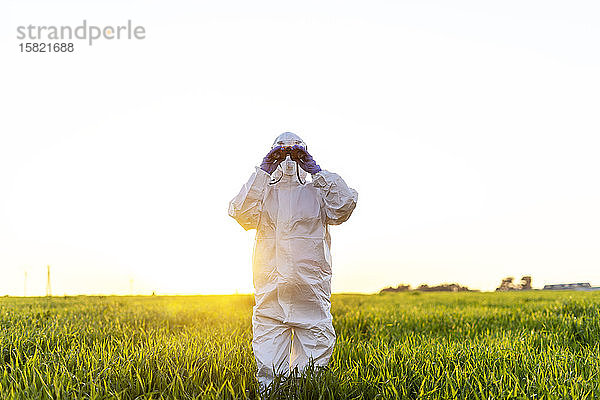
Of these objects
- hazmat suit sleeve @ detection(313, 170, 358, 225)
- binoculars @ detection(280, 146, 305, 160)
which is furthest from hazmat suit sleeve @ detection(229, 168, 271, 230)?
hazmat suit sleeve @ detection(313, 170, 358, 225)

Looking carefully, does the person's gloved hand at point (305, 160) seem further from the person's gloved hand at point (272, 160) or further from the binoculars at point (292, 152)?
the person's gloved hand at point (272, 160)

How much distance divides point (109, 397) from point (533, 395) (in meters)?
3.59

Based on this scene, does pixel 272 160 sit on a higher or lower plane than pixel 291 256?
higher

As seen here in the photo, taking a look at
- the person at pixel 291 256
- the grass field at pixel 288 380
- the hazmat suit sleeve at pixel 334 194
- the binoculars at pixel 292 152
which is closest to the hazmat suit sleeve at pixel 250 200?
the person at pixel 291 256

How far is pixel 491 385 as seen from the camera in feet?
15.9

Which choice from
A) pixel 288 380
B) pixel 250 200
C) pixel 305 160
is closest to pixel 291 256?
pixel 250 200

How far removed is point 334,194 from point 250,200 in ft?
2.56

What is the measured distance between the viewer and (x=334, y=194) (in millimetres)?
4812

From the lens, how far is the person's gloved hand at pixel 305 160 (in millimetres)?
4762

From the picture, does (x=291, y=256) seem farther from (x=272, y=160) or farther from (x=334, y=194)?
(x=272, y=160)

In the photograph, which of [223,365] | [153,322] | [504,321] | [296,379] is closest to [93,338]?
[153,322]

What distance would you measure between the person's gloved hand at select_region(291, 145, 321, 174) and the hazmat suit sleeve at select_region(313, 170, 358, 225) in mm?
59

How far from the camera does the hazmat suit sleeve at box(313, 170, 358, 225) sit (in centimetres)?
479

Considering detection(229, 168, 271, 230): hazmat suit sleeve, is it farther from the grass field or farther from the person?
the grass field
